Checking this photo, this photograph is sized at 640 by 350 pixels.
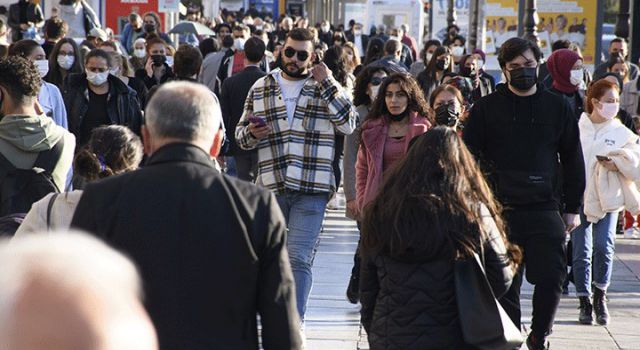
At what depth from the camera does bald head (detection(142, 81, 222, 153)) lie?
3891 mm

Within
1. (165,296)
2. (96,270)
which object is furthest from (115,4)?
(96,270)

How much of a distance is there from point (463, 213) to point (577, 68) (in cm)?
566

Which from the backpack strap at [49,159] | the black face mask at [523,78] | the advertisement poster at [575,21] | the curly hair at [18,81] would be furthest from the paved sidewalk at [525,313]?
the advertisement poster at [575,21]

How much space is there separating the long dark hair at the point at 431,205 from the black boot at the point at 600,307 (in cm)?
395

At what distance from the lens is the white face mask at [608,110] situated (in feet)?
30.6

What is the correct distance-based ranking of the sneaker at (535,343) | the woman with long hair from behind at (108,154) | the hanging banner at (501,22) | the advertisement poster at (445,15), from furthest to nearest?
1. the advertisement poster at (445,15)
2. the hanging banner at (501,22)
3. the sneaker at (535,343)
4. the woman with long hair from behind at (108,154)

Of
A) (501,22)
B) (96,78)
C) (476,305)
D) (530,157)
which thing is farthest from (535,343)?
(501,22)

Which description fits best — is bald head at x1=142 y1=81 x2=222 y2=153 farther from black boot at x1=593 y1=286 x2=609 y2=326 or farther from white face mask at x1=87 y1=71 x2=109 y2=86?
→ white face mask at x1=87 y1=71 x2=109 y2=86

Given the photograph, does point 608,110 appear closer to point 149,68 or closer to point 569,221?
point 569,221

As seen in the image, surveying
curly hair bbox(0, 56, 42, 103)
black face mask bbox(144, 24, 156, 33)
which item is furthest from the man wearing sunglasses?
black face mask bbox(144, 24, 156, 33)

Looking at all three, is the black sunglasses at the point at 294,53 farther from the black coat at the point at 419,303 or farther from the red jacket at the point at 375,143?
the black coat at the point at 419,303

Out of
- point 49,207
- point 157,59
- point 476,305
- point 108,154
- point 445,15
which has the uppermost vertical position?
point 108,154

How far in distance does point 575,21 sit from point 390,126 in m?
18.6

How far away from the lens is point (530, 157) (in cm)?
721
